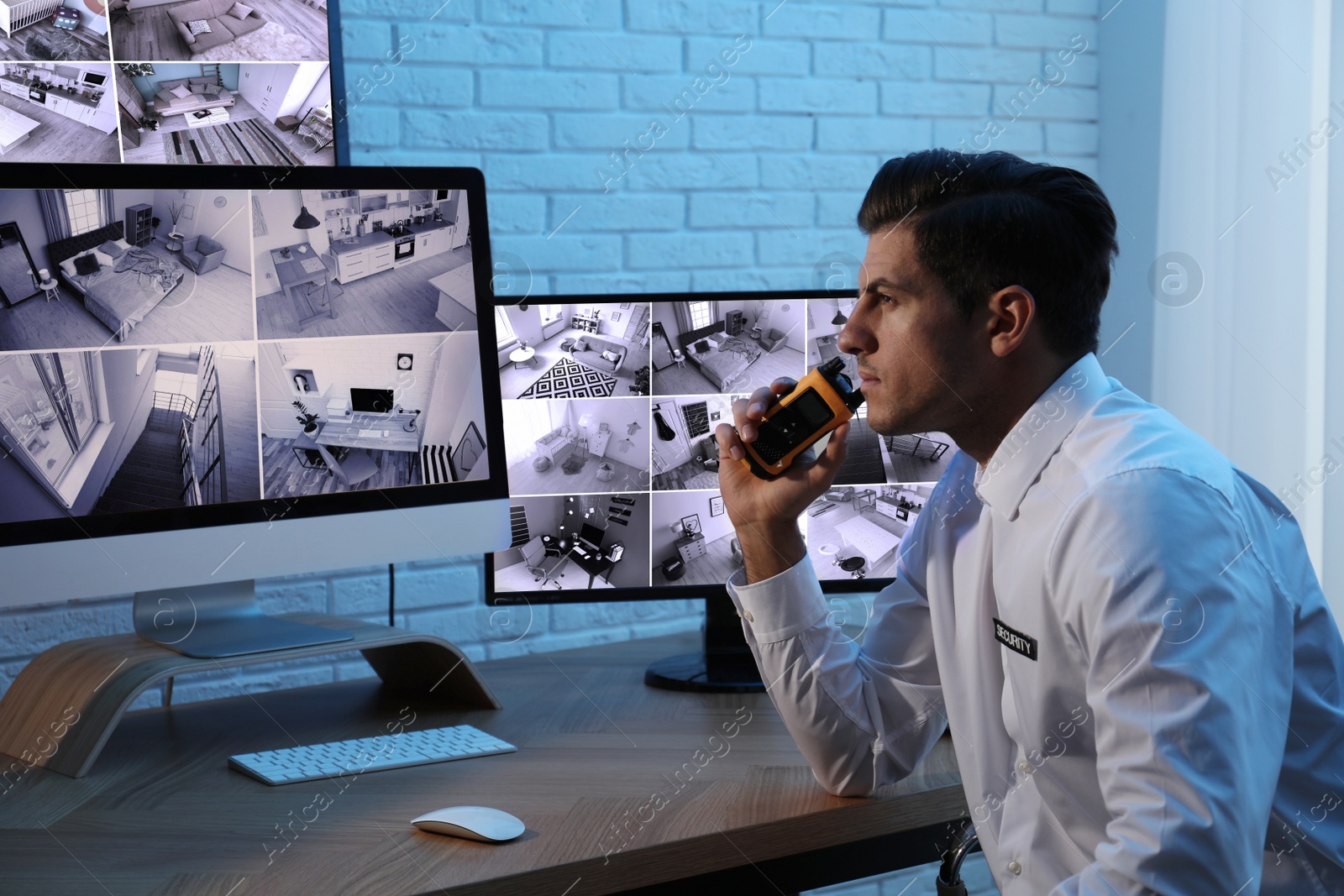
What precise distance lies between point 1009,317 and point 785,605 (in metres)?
0.34

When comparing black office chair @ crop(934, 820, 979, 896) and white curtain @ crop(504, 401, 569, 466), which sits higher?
white curtain @ crop(504, 401, 569, 466)

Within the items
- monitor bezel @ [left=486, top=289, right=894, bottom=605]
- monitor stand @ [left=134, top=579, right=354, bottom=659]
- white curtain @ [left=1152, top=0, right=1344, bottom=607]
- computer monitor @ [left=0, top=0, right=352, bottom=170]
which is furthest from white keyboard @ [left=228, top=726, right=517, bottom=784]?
white curtain @ [left=1152, top=0, right=1344, bottom=607]

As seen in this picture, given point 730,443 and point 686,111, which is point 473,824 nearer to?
point 730,443

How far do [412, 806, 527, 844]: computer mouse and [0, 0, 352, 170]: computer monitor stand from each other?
0.96 m

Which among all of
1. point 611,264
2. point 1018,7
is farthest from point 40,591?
point 1018,7

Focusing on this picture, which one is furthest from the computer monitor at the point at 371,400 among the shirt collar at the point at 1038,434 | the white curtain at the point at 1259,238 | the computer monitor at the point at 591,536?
the white curtain at the point at 1259,238

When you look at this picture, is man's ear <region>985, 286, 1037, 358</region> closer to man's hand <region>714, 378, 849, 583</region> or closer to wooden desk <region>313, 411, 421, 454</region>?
man's hand <region>714, 378, 849, 583</region>

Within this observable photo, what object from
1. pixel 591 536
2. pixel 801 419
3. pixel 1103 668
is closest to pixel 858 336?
pixel 801 419

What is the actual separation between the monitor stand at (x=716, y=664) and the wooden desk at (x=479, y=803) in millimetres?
49

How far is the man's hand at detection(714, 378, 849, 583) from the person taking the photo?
1135 mm

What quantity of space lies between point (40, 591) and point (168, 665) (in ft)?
0.44

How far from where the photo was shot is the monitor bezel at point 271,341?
3.62 ft

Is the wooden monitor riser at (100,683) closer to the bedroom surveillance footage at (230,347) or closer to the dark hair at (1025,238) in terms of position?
the bedroom surveillance footage at (230,347)

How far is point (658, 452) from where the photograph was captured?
1410mm
